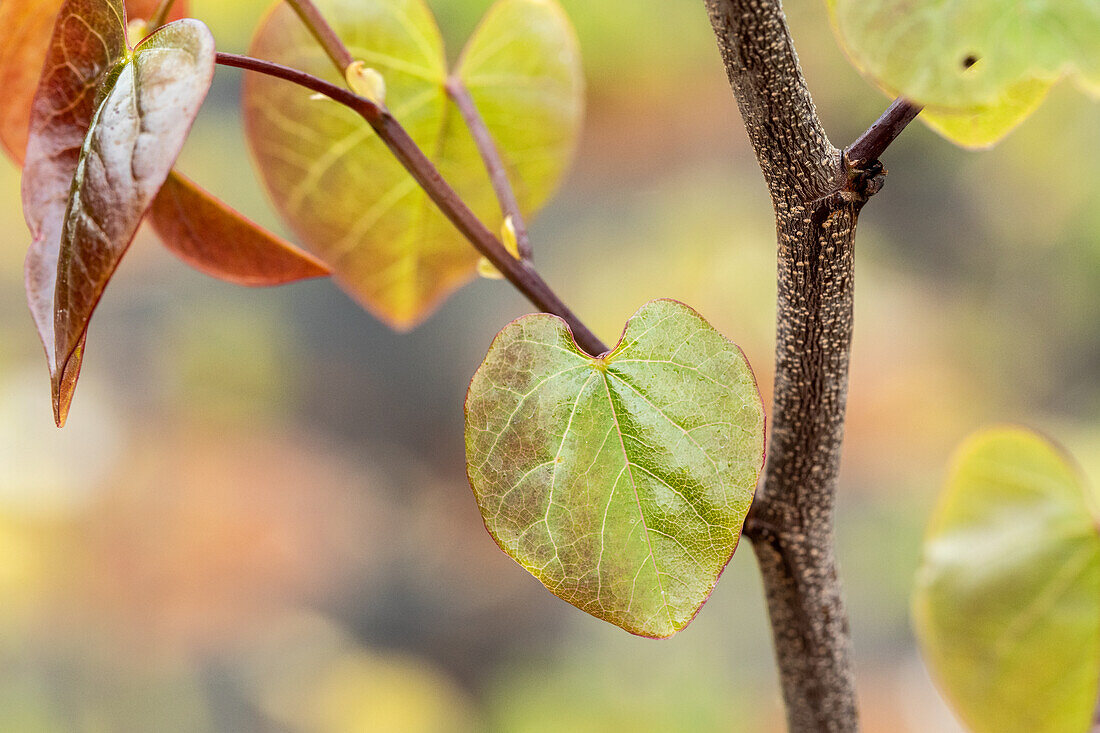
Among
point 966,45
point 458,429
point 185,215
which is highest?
point 966,45

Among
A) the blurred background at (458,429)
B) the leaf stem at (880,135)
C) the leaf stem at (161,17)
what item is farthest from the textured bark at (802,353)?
the blurred background at (458,429)

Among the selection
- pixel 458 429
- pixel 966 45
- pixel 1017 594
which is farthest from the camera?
pixel 458 429

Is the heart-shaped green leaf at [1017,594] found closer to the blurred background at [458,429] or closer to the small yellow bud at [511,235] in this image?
the small yellow bud at [511,235]

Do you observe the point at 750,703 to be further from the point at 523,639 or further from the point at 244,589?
the point at 244,589

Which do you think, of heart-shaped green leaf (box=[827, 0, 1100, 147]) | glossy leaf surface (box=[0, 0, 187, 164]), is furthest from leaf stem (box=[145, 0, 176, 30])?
heart-shaped green leaf (box=[827, 0, 1100, 147])

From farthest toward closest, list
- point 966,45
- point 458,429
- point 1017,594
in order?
point 458,429 → point 1017,594 → point 966,45

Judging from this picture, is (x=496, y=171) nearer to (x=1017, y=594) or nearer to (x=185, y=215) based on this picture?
(x=185, y=215)

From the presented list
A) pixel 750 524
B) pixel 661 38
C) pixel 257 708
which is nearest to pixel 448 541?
pixel 257 708

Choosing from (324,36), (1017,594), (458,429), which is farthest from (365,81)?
(458,429)
